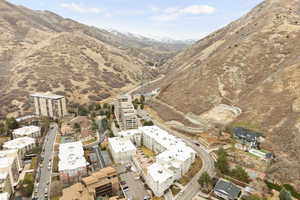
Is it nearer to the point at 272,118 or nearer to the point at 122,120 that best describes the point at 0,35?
the point at 122,120

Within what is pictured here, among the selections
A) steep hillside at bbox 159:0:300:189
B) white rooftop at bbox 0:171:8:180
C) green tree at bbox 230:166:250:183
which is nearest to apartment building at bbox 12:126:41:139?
white rooftop at bbox 0:171:8:180

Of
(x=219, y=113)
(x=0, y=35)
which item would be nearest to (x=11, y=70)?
(x=0, y=35)

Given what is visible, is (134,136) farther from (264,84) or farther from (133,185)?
(264,84)

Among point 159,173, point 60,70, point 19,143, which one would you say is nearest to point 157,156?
point 159,173

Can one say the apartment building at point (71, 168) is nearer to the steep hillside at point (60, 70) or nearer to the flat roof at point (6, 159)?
the flat roof at point (6, 159)

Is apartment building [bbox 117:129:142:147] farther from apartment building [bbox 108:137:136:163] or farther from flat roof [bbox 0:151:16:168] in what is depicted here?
flat roof [bbox 0:151:16:168]

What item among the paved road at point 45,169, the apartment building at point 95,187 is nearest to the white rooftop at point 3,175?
the paved road at point 45,169
